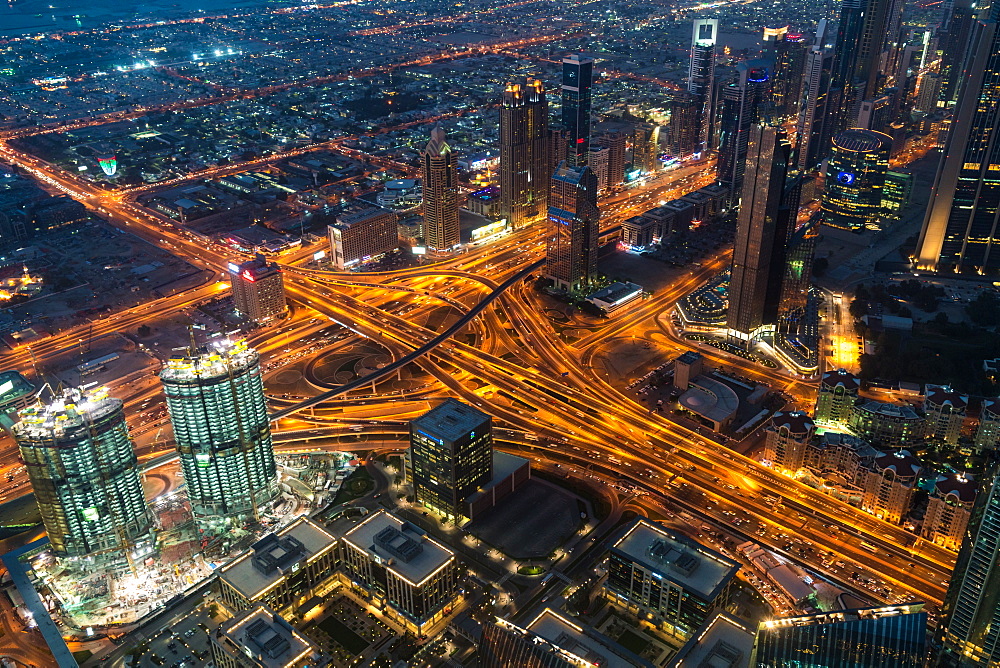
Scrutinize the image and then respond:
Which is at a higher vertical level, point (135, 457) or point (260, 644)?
point (135, 457)

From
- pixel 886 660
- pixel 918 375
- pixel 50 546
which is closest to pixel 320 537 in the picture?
pixel 50 546

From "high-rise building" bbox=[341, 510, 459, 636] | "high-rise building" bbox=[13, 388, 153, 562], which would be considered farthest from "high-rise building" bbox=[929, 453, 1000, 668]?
"high-rise building" bbox=[13, 388, 153, 562]

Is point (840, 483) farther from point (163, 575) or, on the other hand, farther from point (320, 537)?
point (163, 575)

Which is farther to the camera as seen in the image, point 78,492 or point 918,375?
point 918,375

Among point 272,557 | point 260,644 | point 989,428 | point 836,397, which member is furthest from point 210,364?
point 989,428

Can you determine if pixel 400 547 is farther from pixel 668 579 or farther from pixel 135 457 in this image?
pixel 135 457

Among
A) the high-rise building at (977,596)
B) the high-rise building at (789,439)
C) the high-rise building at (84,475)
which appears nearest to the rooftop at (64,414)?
the high-rise building at (84,475)

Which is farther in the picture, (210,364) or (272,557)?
(210,364)
